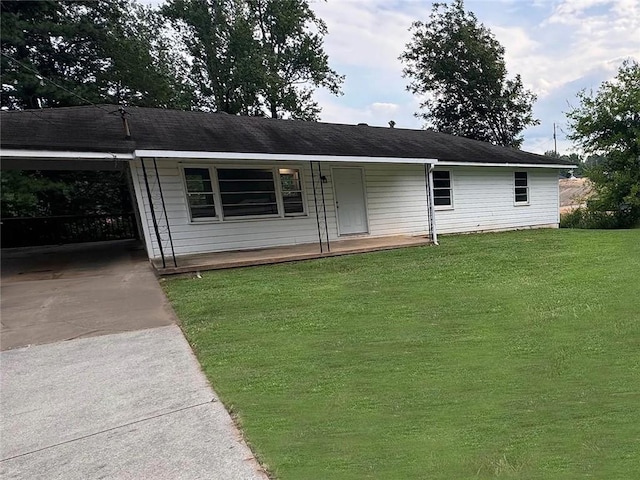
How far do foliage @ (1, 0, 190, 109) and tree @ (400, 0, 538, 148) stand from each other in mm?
17673

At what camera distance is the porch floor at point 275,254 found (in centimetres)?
737

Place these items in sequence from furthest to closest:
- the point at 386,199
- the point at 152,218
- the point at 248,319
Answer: the point at 386,199, the point at 152,218, the point at 248,319

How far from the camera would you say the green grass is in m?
2.07

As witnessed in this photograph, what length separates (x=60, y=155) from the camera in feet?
20.6

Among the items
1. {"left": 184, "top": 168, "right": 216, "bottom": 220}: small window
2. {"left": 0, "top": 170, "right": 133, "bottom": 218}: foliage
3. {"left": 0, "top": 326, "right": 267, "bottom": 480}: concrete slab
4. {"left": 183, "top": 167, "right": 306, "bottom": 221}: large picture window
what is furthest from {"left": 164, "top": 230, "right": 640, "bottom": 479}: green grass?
{"left": 0, "top": 170, "right": 133, "bottom": 218}: foliage

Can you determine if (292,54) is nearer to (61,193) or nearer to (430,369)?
(61,193)

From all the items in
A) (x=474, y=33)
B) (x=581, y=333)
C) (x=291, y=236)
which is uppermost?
(x=474, y=33)

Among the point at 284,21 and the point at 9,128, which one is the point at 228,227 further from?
the point at 284,21

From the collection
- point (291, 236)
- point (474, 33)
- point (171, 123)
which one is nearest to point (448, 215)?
point (291, 236)

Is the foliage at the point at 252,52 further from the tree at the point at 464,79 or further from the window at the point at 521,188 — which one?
the window at the point at 521,188

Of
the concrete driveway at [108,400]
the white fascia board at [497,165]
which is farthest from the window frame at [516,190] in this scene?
the concrete driveway at [108,400]

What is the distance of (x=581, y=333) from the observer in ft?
12.3

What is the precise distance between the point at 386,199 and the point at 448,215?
Answer: 2.55 metres

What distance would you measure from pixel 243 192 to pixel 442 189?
6.60 metres
